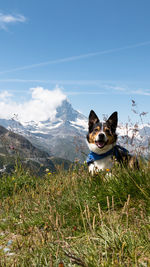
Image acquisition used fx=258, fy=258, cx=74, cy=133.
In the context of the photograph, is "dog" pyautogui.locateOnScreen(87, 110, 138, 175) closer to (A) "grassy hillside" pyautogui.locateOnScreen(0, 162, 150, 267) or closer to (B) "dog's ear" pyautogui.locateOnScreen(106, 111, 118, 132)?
(B) "dog's ear" pyautogui.locateOnScreen(106, 111, 118, 132)

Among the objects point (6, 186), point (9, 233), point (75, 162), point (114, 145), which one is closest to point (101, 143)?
point (114, 145)

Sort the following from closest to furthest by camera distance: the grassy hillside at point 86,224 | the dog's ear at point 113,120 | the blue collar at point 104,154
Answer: the grassy hillside at point 86,224, the dog's ear at point 113,120, the blue collar at point 104,154

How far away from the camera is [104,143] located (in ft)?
23.7

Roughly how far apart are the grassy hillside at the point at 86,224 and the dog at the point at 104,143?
1.05m

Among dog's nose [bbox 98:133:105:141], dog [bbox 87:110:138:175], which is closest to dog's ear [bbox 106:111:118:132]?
dog [bbox 87:110:138:175]

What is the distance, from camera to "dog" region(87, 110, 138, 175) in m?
7.17

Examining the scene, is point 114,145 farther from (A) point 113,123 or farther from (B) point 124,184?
(B) point 124,184

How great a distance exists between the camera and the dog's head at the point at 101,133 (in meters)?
7.12

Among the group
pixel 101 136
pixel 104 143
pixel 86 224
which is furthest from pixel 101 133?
pixel 86 224

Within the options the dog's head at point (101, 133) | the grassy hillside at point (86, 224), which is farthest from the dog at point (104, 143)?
the grassy hillside at point (86, 224)

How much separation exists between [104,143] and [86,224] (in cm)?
301

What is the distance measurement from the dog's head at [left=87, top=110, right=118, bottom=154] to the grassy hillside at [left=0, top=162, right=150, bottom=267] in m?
1.10

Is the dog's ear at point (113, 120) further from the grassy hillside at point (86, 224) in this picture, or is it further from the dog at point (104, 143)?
the grassy hillside at point (86, 224)

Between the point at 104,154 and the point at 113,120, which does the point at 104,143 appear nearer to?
the point at 104,154
